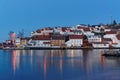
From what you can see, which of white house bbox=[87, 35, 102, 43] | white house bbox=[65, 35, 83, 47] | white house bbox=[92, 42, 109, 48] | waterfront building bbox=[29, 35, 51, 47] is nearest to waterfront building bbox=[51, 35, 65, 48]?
waterfront building bbox=[29, 35, 51, 47]

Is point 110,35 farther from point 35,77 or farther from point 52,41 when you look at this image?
point 35,77

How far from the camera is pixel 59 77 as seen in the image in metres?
16.2

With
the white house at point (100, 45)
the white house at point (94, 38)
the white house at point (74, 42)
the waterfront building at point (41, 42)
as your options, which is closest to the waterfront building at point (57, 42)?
the waterfront building at point (41, 42)

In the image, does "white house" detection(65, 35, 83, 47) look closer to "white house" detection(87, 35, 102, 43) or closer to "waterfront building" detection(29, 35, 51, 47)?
"white house" detection(87, 35, 102, 43)

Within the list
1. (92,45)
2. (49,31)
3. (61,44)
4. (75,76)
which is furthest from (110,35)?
(75,76)

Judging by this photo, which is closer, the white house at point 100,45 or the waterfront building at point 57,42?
the white house at point 100,45

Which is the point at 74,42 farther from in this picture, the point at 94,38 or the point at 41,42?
the point at 41,42

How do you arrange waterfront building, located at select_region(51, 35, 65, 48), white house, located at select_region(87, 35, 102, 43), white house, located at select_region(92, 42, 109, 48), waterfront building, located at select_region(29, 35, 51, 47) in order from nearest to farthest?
white house, located at select_region(92, 42, 109, 48) → white house, located at select_region(87, 35, 102, 43) → waterfront building, located at select_region(51, 35, 65, 48) → waterfront building, located at select_region(29, 35, 51, 47)

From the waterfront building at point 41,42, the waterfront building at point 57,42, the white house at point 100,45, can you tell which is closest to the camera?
the white house at point 100,45

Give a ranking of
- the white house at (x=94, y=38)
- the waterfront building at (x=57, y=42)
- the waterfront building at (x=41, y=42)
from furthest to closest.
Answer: the waterfront building at (x=41, y=42) → the waterfront building at (x=57, y=42) → the white house at (x=94, y=38)

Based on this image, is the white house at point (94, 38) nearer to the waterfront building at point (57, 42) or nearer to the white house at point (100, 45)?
the white house at point (100, 45)

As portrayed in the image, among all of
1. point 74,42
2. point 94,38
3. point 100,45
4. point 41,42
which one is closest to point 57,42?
point 41,42

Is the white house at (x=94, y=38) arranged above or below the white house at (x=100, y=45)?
above

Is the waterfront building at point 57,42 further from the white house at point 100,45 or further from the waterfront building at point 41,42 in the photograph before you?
the white house at point 100,45
